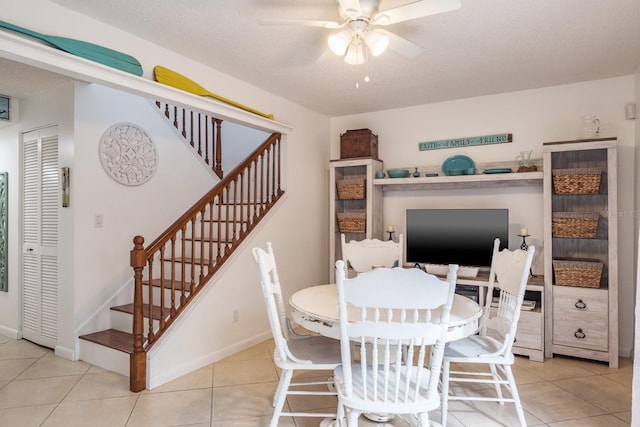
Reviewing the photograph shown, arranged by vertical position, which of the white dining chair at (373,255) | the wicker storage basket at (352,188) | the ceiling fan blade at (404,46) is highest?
the ceiling fan blade at (404,46)

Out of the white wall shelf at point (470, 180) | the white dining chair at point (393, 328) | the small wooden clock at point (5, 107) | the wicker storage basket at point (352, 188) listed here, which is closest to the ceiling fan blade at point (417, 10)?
the white dining chair at point (393, 328)

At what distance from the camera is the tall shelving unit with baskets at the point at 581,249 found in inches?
132

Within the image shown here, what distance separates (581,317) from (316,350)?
256cm

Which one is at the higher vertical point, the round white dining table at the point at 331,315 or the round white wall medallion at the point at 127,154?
the round white wall medallion at the point at 127,154

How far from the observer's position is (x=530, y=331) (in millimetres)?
3520

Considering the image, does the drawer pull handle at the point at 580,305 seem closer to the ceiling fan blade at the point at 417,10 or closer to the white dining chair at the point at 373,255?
the white dining chair at the point at 373,255

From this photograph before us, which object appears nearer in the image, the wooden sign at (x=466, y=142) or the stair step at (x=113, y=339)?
the stair step at (x=113, y=339)

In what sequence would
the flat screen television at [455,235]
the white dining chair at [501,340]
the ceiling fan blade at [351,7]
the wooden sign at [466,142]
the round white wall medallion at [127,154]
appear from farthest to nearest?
the wooden sign at [466,142] → the flat screen television at [455,235] → the round white wall medallion at [127,154] → the white dining chair at [501,340] → the ceiling fan blade at [351,7]

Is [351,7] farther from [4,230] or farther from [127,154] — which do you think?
[4,230]

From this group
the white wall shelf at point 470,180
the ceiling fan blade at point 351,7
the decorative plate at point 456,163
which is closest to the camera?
the ceiling fan blade at point 351,7

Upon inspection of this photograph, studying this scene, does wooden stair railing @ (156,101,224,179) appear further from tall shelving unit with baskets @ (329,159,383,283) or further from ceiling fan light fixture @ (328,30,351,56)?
ceiling fan light fixture @ (328,30,351,56)

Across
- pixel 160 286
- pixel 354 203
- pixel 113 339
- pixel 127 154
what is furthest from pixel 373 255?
pixel 127 154

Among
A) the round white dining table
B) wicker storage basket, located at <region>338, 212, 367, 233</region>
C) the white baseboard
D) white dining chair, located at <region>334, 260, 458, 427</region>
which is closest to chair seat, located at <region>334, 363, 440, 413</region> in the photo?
white dining chair, located at <region>334, 260, 458, 427</region>

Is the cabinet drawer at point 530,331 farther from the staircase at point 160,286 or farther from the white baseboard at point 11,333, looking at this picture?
the white baseboard at point 11,333
